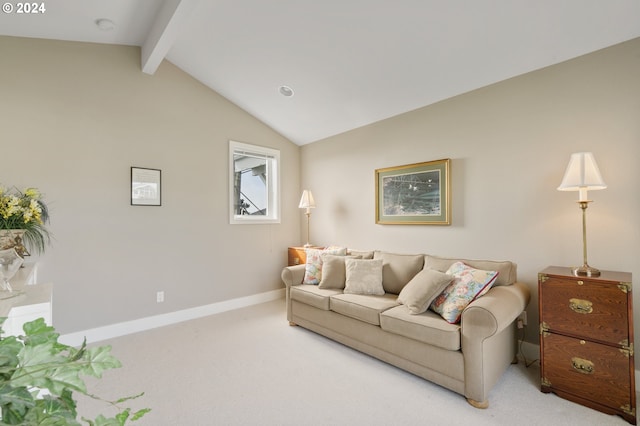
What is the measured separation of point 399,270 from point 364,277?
37cm

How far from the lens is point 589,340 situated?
2.08 meters

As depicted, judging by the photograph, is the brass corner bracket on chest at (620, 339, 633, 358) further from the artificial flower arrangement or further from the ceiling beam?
the artificial flower arrangement

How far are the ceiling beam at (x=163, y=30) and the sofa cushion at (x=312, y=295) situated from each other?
2.82 meters

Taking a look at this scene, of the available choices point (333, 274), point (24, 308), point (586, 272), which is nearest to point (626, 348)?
point (586, 272)

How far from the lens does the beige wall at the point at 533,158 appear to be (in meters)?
2.33

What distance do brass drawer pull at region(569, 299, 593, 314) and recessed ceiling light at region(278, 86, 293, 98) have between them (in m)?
3.37

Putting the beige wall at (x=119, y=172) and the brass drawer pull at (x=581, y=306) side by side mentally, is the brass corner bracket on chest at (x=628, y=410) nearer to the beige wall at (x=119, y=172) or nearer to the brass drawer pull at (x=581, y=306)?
the brass drawer pull at (x=581, y=306)

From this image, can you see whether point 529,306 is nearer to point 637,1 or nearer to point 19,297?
point 637,1

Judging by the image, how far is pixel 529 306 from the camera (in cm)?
279

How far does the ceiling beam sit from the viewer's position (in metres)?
2.56

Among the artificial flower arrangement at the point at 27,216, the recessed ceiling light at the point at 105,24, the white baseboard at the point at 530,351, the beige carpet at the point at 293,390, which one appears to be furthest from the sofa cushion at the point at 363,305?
the recessed ceiling light at the point at 105,24

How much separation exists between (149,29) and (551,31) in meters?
3.64

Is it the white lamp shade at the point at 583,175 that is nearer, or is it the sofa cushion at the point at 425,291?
the white lamp shade at the point at 583,175

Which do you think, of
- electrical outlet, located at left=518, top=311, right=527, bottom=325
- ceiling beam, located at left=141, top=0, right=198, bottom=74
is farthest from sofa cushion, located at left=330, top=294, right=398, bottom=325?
ceiling beam, located at left=141, top=0, right=198, bottom=74
